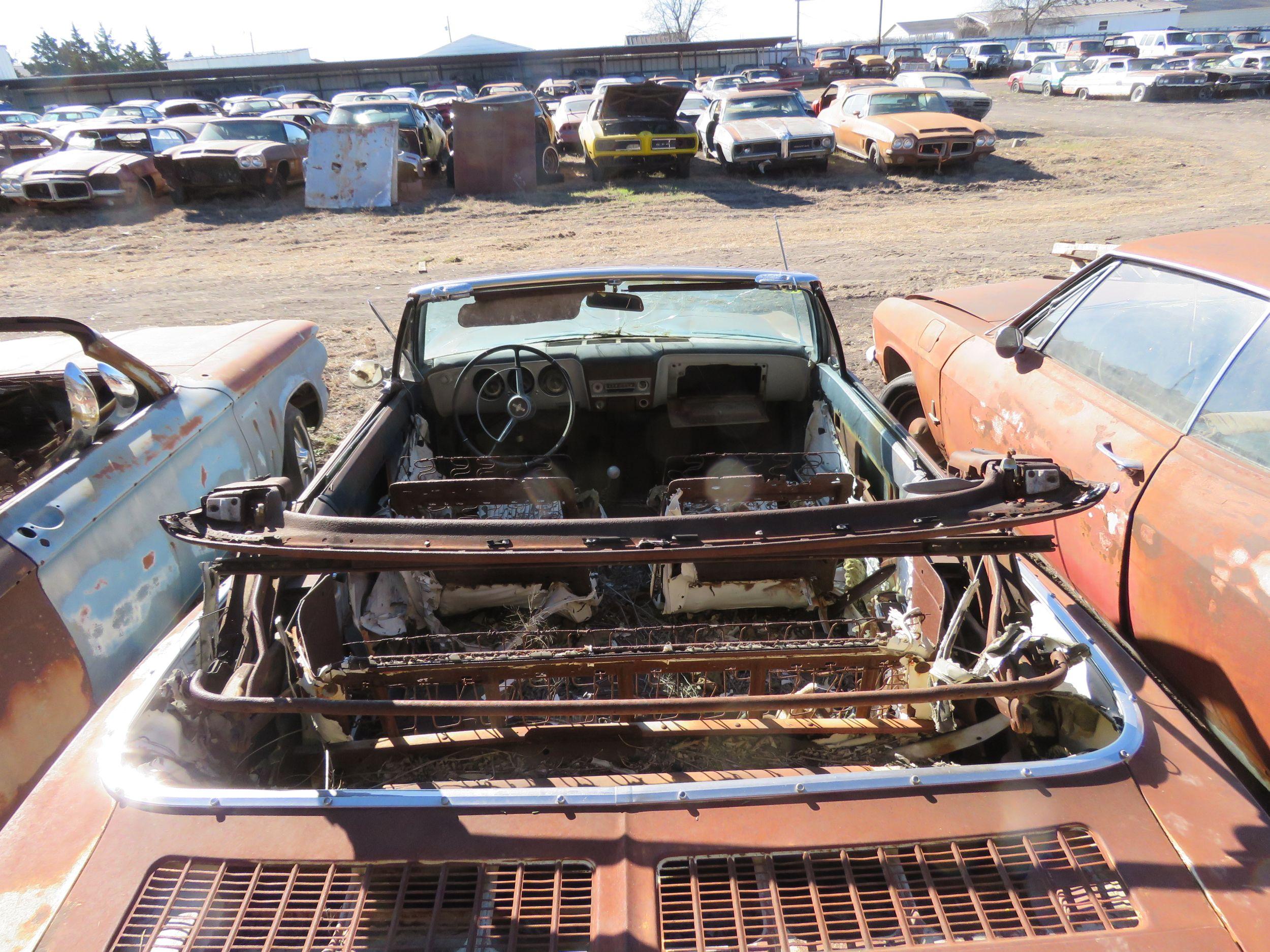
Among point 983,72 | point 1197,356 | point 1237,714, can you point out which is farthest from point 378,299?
point 983,72

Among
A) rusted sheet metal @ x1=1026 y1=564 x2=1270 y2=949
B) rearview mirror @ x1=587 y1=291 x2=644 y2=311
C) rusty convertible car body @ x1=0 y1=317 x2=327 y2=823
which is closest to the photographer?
rusted sheet metal @ x1=1026 y1=564 x2=1270 y2=949

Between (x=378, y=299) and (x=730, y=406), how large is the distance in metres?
6.34

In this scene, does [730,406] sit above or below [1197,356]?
below

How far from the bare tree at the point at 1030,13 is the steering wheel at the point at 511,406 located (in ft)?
227

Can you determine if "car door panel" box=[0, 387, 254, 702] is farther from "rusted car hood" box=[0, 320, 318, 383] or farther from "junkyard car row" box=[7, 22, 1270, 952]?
"rusted car hood" box=[0, 320, 318, 383]

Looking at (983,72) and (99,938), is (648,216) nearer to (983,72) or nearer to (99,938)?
(99,938)

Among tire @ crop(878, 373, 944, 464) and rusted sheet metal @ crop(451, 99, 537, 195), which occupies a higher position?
rusted sheet metal @ crop(451, 99, 537, 195)

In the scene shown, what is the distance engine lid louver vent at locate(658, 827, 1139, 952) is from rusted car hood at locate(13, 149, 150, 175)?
15750 millimetres

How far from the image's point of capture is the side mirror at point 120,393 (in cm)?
322

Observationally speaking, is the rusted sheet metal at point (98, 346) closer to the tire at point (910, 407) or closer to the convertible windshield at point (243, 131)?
the tire at point (910, 407)

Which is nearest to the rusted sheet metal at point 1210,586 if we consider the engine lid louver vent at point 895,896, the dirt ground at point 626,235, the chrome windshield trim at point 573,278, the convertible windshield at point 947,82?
the engine lid louver vent at point 895,896

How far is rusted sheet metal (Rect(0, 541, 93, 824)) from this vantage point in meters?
2.33

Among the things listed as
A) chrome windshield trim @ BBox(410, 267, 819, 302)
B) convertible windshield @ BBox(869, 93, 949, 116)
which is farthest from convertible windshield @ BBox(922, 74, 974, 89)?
chrome windshield trim @ BBox(410, 267, 819, 302)

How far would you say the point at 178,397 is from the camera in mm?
3510
